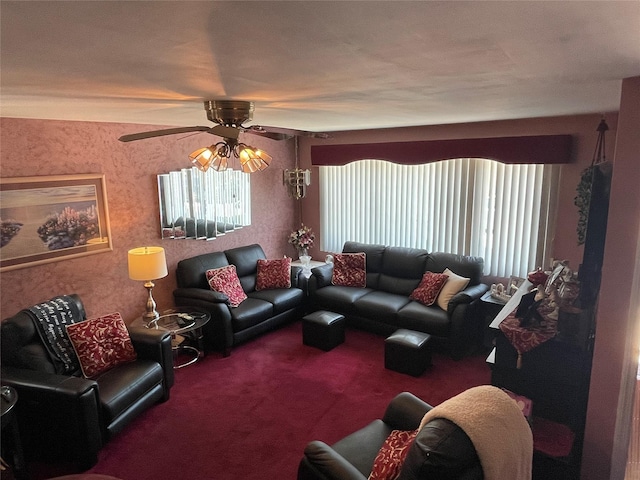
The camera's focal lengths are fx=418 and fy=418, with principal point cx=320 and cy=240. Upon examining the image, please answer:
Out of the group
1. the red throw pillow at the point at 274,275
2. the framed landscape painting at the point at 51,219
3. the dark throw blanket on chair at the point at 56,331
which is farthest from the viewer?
the red throw pillow at the point at 274,275

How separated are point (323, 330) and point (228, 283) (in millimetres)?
1208

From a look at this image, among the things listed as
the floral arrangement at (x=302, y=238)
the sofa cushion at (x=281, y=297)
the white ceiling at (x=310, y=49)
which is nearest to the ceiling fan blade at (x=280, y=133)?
the white ceiling at (x=310, y=49)

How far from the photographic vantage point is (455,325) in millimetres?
4152

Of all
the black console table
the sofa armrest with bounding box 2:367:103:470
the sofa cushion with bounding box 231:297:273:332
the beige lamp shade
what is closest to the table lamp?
the beige lamp shade

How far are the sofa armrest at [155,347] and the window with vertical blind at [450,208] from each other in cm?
315

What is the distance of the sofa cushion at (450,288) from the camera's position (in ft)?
14.5

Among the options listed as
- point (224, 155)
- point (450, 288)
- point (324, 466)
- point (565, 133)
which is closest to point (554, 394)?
point (324, 466)

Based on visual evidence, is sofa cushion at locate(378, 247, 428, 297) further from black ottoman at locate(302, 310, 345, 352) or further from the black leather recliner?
the black leather recliner

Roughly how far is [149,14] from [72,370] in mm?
3083

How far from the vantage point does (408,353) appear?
385 centimetres

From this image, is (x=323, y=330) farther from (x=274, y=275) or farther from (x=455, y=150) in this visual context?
(x=455, y=150)

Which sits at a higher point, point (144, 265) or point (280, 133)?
point (280, 133)

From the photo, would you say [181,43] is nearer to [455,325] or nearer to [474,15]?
[474,15]

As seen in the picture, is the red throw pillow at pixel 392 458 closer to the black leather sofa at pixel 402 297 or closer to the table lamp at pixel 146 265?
the black leather sofa at pixel 402 297
